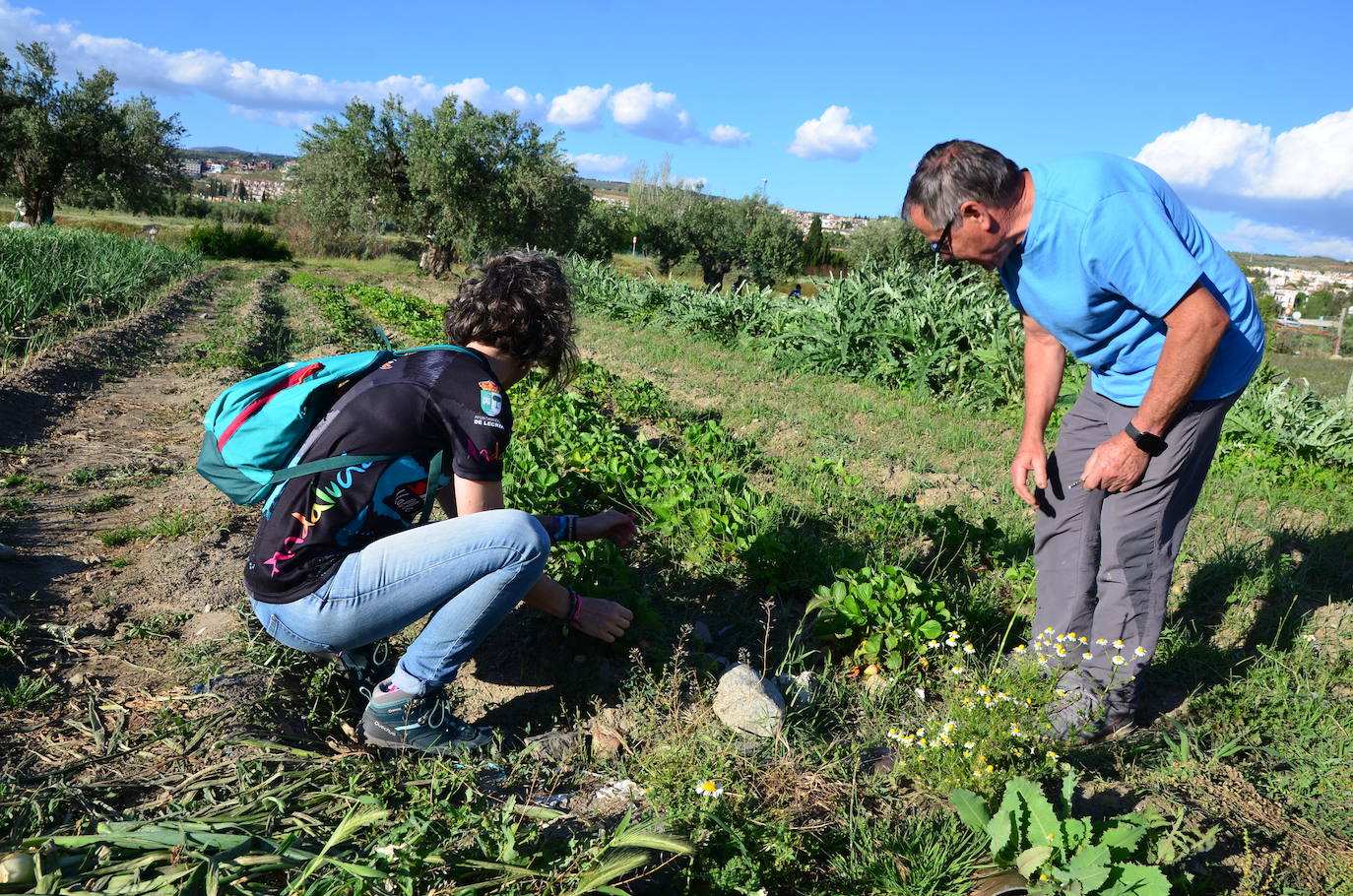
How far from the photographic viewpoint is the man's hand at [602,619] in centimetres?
271

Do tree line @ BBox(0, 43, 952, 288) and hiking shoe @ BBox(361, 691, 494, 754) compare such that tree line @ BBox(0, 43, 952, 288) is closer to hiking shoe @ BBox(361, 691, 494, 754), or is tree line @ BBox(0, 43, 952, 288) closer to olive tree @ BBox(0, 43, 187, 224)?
olive tree @ BBox(0, 43, 187, 224)

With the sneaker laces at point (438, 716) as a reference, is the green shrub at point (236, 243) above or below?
above

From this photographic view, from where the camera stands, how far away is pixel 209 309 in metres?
14.9

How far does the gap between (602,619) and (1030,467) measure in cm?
169

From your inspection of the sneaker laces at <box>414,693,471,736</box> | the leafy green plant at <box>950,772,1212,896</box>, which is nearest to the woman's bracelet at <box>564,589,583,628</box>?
the sneaker laces at <box>414,693,471,736</box>

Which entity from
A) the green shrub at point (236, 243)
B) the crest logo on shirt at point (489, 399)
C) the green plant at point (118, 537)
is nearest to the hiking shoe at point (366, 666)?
the crest logo on shirt at point (489, 399)

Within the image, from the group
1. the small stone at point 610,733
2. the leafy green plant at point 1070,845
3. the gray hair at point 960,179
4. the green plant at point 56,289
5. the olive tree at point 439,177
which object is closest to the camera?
the leafy green plant at point 1070,845

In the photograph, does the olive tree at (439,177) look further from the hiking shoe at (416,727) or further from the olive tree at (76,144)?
the hiking shoe at (416,727)

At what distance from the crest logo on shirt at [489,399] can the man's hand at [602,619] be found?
624 mm

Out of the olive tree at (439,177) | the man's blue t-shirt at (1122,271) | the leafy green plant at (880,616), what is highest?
the olive tree at (439,177)

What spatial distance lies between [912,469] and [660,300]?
481 inches

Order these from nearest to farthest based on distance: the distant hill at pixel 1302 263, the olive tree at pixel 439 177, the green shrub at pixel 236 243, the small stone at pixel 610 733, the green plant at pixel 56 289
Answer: the small stone at pixel 610 733 → the green plant at pixel 56 289 → the olive tree at pixel 439 177 → the green shrub at pixel 236 243 → the distant hill at pixel 1302 263

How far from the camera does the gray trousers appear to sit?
2.64 m

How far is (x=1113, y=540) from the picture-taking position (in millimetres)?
2760
